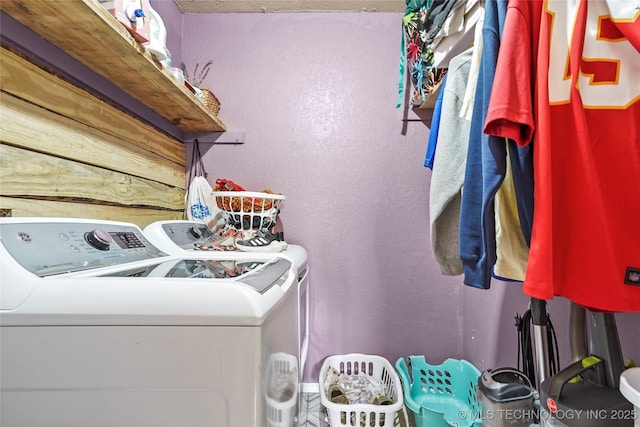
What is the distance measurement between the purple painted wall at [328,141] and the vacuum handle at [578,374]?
112 cm

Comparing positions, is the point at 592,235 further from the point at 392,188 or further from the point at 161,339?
the point at 392,188

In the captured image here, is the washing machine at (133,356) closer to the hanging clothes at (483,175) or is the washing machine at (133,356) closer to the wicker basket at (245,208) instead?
the hanging clothes at (483,175)

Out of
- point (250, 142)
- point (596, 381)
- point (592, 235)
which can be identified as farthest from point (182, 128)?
point (596, 381)

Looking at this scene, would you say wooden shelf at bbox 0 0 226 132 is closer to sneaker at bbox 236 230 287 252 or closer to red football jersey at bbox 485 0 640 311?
sneaker at bbox 236 230 287 252

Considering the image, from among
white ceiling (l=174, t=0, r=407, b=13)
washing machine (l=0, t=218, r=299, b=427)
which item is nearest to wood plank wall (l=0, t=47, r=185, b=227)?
washing machine (l=0, t=218, r=299, b=427)

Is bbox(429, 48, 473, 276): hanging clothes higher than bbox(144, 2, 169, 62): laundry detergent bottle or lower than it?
lower

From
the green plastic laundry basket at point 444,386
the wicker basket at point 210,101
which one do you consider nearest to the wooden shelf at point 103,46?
the wicker basket at point 210,101

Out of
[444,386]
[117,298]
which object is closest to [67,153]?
[117,298]

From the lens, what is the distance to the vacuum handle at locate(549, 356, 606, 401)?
30.1 inches

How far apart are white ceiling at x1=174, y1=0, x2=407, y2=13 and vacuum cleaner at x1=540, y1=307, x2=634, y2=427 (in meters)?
1.79

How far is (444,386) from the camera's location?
1786 mm

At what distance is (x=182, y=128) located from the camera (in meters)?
1.84

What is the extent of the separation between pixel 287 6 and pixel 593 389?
2093 mm

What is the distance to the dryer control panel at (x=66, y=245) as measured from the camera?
67 centimetres
